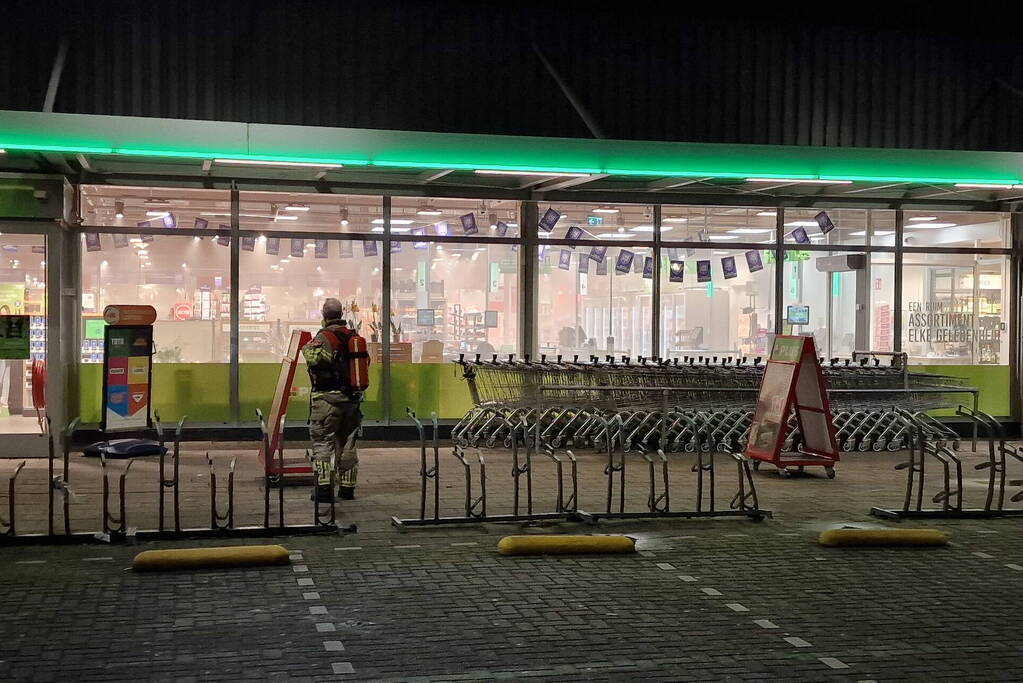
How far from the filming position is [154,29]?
11.1m

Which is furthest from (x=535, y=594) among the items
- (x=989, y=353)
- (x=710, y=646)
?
(x=989, y=353)

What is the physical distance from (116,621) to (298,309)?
9419 mm

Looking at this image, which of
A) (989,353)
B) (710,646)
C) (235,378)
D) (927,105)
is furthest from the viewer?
(989,353)

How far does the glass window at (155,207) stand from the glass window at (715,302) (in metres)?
6.32

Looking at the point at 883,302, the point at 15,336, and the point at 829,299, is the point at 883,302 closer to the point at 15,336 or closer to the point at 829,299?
the point at 829,299

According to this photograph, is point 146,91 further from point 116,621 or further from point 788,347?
point 788,347

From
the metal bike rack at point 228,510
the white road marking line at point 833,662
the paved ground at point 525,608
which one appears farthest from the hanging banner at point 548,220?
the white road marking line at point 833,662

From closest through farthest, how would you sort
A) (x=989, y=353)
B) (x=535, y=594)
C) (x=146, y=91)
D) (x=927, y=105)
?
1. (x=535, y=594)
2. (x=146, y=91)
3. (x=927, y=105)
4. (x=989, y=353)

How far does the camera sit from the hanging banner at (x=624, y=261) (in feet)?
56.2

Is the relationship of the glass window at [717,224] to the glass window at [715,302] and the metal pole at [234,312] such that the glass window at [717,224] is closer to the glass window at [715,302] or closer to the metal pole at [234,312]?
the glass window at [715,302]

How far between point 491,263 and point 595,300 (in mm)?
1597

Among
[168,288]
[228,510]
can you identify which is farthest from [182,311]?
[228,510]

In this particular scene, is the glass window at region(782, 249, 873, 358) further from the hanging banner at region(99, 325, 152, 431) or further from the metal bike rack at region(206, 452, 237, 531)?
the metal bike rack at region(206, 452, 237, 531)

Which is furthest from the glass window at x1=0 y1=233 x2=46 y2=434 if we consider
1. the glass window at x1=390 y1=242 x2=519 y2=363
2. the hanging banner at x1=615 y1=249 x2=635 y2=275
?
the hanging banner at x1=615 y1=249 x2=635 y2=275
